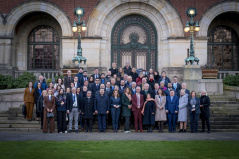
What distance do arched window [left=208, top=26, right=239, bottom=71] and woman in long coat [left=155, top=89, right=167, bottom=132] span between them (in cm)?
1221

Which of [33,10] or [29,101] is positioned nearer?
[29,101]

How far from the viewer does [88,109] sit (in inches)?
661

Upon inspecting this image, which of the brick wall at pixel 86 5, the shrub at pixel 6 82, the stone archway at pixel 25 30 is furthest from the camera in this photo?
the stone archway at pixel 25 30

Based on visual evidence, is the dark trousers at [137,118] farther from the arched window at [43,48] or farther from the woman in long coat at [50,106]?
the arched window at [43,48]

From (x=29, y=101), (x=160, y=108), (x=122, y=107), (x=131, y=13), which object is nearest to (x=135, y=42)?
(x=131, y=13)

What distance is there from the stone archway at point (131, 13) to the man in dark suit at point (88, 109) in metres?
9.71

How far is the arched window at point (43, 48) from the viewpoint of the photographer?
28.2 metres

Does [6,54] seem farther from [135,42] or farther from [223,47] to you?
[223,47]

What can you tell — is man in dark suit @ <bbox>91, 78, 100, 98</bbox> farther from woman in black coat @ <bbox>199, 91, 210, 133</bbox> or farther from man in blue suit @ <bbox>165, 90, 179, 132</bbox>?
woman in black coat @ <bbox>199, 91, 210, 133</bbox>

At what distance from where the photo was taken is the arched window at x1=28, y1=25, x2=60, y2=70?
92.5 ft

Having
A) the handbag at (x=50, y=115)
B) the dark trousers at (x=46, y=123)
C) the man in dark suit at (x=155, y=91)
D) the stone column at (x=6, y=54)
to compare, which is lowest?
the dark trousers at (x=46, y=123)

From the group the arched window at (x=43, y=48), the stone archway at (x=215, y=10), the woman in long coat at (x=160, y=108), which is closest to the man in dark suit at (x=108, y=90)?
the woman in long coat at (x=160, y=108)

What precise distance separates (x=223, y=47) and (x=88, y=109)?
49.4 ft

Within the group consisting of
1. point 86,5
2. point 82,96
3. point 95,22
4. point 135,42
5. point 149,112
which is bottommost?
point 149,112
